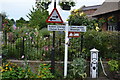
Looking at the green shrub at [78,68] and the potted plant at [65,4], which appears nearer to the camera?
the green shrub at [78,68]

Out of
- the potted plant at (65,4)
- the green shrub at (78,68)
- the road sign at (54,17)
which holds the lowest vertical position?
the green shrub at (78,68)

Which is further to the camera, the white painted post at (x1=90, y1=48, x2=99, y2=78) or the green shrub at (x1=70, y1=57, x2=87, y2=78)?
the white painted post at (x1=90, y1=48, x2=99, y2=78)

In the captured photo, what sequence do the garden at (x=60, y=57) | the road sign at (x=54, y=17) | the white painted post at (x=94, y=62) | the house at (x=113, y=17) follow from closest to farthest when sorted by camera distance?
the road sign at (x=54, y=17), the garden at (x=60, y=57), the white painted post at (x=94, y=62), the house at (x=113, y=17)

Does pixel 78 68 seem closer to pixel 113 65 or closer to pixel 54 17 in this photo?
pixel 113 65

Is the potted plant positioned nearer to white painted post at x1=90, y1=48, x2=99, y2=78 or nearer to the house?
white painted post at x1=90, y1=48, x2=99, y2=78

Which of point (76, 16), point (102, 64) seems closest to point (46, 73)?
point (102, 64)

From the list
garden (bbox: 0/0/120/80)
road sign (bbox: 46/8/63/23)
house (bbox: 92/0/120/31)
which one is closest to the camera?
road sign (bbox: 46/8/63/23)

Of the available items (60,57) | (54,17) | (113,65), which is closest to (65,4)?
(54,17)

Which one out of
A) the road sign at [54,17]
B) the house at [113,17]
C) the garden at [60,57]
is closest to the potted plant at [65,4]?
the road sign at [54,17]

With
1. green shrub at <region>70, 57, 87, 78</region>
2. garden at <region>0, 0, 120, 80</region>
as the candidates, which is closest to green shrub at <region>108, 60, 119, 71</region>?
garden at <region>0, 0, 120, 80</region>

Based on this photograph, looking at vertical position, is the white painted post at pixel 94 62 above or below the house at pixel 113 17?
below

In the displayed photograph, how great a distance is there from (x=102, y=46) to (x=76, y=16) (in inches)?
193

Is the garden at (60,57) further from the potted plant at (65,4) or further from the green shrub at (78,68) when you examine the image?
the potted plant at (65,4)

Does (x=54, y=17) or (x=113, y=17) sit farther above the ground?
(x=113, y=17)
